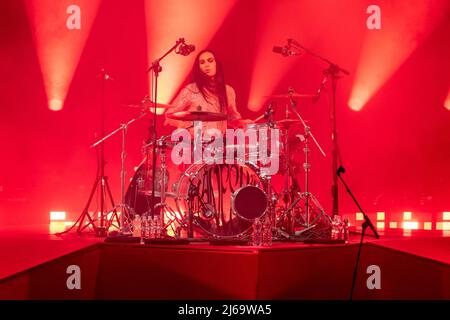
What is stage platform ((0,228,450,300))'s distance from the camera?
3.40 metres

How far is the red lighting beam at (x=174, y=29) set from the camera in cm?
680

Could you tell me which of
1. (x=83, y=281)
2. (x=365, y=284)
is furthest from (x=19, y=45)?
(x=365, y=284)

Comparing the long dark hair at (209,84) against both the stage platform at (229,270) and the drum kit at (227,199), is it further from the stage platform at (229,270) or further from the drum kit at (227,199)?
the stage platform at (229,270)

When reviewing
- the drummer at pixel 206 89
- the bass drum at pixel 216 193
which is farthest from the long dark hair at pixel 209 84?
the bass drum at pixel 216 193

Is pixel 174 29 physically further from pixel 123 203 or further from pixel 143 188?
pixel 123 203

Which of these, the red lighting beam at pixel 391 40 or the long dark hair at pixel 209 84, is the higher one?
the red lighting beam at pixel 391 40

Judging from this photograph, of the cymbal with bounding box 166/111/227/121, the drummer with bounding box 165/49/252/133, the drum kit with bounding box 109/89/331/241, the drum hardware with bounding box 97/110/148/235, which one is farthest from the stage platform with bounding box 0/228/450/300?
the drummer with bounding box 165/49/252/133

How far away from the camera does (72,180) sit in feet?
23.4

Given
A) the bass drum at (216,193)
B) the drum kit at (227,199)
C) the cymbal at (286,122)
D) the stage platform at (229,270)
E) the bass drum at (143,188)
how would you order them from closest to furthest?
1. the stage platform at (229,270)
2. the drum kit at (227,199)
3. the bass drum at (216,193)
4. the cymbal at (286,122)
5. the bass drum at (143,188)

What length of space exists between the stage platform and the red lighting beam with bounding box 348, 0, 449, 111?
3.19 meters

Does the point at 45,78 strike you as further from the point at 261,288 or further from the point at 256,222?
the point at 261,288

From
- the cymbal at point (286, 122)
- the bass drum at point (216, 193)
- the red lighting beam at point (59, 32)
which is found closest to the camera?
the bass drum at point (216, 193)

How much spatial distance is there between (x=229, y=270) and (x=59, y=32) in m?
4.32

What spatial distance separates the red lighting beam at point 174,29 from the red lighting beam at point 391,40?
6.24 ft
